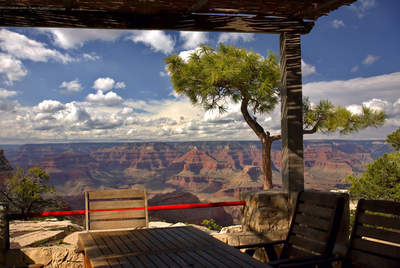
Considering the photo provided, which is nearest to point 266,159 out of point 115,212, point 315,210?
point 315,210

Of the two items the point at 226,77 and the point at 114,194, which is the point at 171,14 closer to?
the point at 114,194

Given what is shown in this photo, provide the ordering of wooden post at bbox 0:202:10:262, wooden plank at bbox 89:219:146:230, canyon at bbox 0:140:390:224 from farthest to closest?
canyon at bbox 0:140:390:224 < wooden post at bbox 0:202:10:262 < wooden plank at bbox 89:219:146:230

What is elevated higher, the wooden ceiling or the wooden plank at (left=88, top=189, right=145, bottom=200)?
the wooden ceiling

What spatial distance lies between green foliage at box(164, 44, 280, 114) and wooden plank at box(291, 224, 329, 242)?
912 centimetres

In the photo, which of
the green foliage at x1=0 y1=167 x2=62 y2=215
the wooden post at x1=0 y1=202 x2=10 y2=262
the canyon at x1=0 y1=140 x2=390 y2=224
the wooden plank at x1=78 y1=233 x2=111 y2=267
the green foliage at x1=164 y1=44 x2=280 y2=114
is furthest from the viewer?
the canyon at x1=0 y1=140 x2=390 y2=224

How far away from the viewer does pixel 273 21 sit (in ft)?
11.1

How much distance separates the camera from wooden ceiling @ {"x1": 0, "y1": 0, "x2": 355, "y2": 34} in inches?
113

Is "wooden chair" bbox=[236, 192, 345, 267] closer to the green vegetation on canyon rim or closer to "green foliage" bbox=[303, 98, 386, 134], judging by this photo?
the green vegetation on canyon rim

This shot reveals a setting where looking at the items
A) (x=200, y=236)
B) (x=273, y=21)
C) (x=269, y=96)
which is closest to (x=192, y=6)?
(x=273, y=21)

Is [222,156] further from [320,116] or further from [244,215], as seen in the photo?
[244,215]

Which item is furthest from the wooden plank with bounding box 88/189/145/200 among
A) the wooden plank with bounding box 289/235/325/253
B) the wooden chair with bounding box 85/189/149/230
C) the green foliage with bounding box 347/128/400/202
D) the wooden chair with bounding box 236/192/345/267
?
the green foliage with bounding box 347/128/400/202

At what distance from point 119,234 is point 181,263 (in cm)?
80

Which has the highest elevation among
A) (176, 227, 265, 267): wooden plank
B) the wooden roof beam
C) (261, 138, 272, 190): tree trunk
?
the wooden roof beam

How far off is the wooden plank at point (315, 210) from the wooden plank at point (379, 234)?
197 millimetres
